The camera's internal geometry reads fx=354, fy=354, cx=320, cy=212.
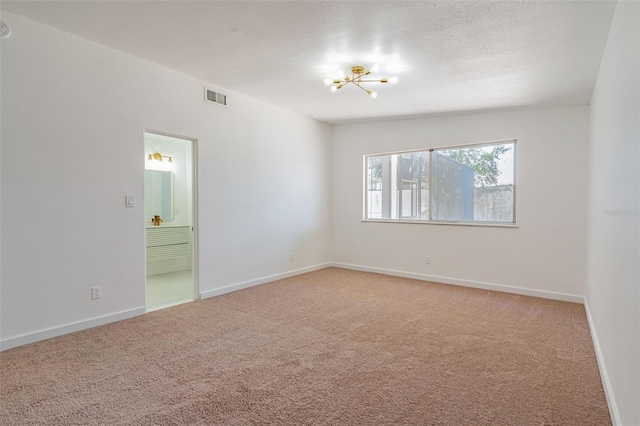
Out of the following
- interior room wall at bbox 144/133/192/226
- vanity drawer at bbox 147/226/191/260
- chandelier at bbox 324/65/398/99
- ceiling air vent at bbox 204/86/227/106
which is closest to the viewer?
chandelier at bbox 324/65/398/99

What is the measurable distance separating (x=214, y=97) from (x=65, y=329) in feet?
9.90

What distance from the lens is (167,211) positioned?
6.23 metres

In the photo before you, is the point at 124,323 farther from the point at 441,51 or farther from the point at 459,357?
the point at 441,51

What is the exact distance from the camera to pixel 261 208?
528 cm

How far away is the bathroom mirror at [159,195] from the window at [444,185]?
351cm

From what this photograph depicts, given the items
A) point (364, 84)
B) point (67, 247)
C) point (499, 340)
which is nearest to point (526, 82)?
point (364, 84)

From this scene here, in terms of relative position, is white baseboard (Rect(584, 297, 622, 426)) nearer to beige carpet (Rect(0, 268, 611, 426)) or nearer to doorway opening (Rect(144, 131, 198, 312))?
beige carpet (Rect(0, 268, 611, 426))

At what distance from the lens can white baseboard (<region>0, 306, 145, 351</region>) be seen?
2920mm

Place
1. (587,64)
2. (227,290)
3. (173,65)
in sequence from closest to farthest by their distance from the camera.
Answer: (587,64), (173,65), (227,290)

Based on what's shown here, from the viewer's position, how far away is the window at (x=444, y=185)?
518 centimetres

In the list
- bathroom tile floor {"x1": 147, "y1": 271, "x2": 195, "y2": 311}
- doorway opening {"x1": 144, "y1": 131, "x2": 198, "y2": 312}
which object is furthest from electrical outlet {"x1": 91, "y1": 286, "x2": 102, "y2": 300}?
doorway opening {"x1": 144, "y1": 131, "x2": 198, "y2": 312}

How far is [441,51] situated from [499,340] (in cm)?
270

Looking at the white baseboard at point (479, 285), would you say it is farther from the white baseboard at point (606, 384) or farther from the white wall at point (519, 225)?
the white baseboard at point (606, 384)

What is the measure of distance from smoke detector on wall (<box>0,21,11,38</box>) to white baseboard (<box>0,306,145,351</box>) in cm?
246
